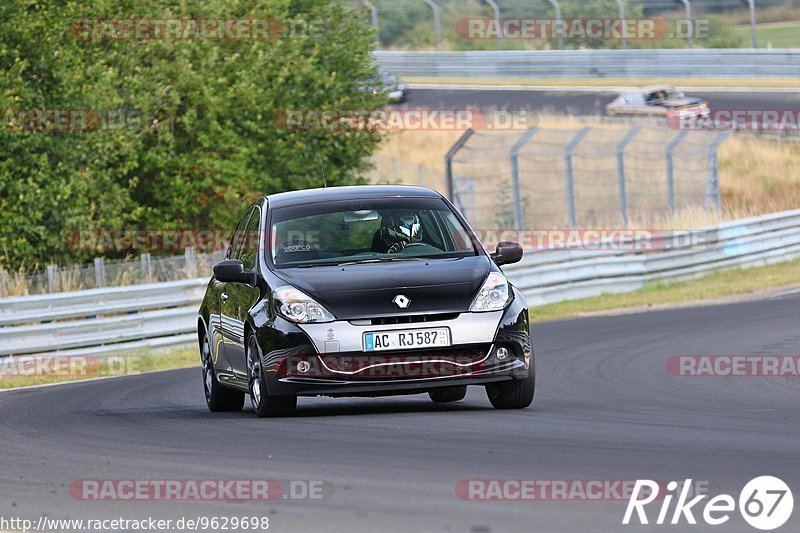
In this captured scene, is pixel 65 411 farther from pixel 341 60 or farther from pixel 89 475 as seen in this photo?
pixel 341 60

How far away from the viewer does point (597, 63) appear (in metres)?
54.0

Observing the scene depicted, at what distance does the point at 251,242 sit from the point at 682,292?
15.2m

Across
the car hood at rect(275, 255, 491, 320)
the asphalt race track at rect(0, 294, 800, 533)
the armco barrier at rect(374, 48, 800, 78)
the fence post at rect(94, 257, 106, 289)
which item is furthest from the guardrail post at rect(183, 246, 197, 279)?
the armco barrier at rect(374, 48, 800, 78)

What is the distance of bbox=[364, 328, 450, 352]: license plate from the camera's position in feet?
31.4

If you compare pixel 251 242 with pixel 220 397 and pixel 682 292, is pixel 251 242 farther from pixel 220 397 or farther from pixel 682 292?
pixel 682 292

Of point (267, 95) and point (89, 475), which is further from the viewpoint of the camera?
point (267, 95)

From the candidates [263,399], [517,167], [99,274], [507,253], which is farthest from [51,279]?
[507,253]

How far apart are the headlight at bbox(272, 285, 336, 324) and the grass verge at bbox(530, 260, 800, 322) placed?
534 inches

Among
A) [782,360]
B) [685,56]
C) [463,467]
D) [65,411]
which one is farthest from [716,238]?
[685,56]

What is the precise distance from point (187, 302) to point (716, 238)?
35.8 feet

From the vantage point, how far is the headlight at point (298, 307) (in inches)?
381

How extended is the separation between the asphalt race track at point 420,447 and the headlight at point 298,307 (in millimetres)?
651

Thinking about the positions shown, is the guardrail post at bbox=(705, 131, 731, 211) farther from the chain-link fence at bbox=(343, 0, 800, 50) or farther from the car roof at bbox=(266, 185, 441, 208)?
the car roof at bbox=(266, 185, 441, 208)

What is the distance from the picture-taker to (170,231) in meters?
30.3
